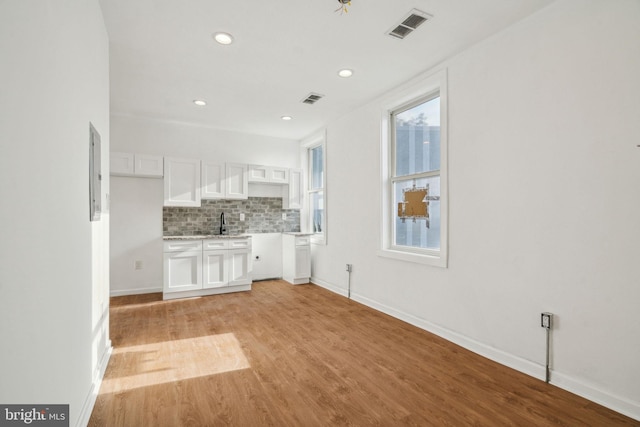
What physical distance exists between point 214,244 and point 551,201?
412cm

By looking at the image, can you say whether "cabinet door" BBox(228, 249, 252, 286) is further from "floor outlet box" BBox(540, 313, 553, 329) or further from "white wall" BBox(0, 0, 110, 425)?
"floor outlet box" BBox(540, 313, 553, 329)

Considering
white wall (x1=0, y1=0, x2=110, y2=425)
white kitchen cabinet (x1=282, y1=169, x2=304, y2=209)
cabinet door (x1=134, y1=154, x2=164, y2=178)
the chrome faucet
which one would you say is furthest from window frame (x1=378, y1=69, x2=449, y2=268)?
cabinet door (x1=134, y1=154, x2=164, y2=178)

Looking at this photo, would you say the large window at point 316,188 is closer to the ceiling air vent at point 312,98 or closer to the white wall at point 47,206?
the ceiling air vent at point 312,98

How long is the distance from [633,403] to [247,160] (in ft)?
17.9

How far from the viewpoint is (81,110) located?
1.78m

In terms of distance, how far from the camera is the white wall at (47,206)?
94cm

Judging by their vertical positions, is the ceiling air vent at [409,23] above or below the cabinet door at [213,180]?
above

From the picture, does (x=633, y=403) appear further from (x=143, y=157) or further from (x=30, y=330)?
(x=143, y=157)

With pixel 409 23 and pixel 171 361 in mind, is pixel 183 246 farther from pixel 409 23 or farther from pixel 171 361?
pixel 409 23

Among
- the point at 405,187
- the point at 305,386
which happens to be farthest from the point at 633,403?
the point at 405,187

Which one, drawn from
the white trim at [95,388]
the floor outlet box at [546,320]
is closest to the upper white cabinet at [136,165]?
the white trim at [95,388]

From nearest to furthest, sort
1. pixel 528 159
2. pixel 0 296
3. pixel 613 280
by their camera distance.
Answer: pixel 0 296
pixel 613 280
pixel 528 159

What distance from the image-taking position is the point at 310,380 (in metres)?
2.32

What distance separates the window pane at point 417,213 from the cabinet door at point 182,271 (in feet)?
9.35
